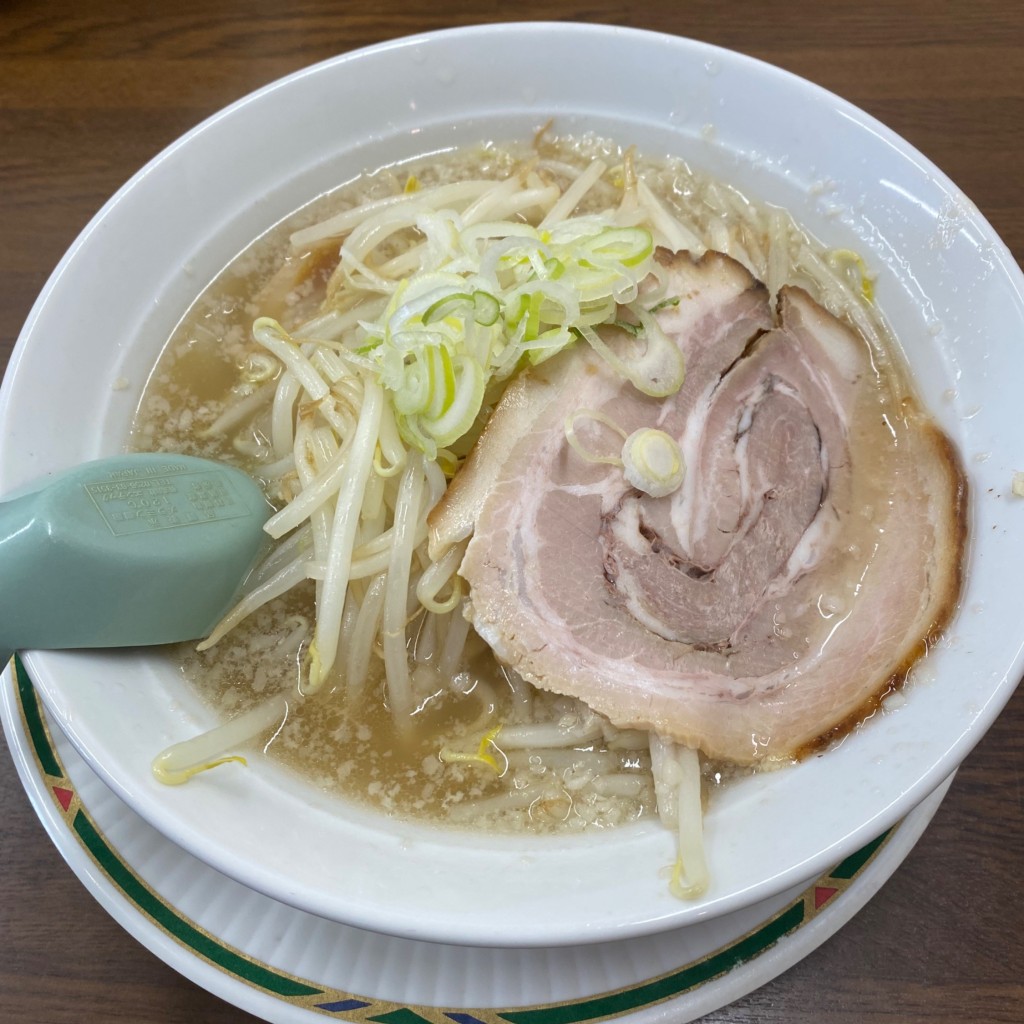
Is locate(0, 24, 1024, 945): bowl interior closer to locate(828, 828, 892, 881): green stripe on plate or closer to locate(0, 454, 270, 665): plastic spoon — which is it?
locate(0, 454, 270, 665): plastic spoon

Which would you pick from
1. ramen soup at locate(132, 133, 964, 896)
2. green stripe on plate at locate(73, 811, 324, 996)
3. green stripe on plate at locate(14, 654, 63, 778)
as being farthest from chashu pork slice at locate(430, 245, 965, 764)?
green stripe on plate at locate(14, 654, 63, 778)

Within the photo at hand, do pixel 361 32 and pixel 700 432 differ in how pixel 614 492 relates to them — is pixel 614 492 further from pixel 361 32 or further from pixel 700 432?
pixel 361 32

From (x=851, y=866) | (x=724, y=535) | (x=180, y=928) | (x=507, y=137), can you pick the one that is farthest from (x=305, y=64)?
(x=851, y=866)

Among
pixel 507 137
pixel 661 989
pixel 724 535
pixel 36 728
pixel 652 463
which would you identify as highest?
pixel 507 137

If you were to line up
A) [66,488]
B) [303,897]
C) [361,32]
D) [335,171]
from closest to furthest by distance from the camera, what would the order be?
[303,897] < [66,488] < [335,171] < [361,32]

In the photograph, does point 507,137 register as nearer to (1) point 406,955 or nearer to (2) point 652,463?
(2) point 652,463

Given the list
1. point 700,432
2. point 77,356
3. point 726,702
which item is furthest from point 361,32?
point 726,702

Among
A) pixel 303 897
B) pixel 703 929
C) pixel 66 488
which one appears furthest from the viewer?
pixel 703 929
